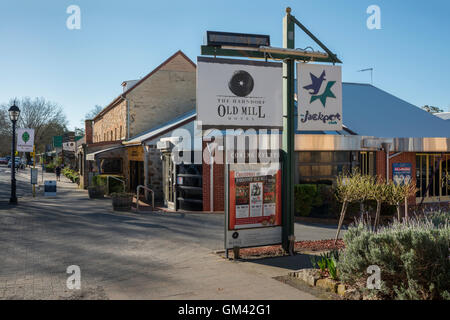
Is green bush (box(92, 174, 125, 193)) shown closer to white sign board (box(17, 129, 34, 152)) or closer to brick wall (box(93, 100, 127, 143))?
white sign board (box(17, 129, 34, 152))

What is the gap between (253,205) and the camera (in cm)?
858

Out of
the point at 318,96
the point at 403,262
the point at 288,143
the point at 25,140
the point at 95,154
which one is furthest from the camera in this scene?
the point at 95,154

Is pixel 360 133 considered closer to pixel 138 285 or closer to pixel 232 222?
pixel 232 222

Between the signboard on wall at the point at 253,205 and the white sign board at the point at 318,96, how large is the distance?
1285 mm

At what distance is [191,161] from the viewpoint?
16094mm

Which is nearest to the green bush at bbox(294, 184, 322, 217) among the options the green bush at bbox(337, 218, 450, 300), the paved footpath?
the paved footpath

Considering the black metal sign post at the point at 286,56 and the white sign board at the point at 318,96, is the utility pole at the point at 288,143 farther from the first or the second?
the white sign board at the point at 318,96

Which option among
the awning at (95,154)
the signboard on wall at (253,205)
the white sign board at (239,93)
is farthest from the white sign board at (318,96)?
the awning at (95,154)

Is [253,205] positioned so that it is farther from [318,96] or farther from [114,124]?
[114,124]

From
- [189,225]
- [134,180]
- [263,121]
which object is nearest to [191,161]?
[189,225]

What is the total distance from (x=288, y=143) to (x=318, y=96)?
48.6 inches

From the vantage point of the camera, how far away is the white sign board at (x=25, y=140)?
19.2 meters

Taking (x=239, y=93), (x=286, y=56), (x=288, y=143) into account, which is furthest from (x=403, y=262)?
→ (x=286, y=56)
